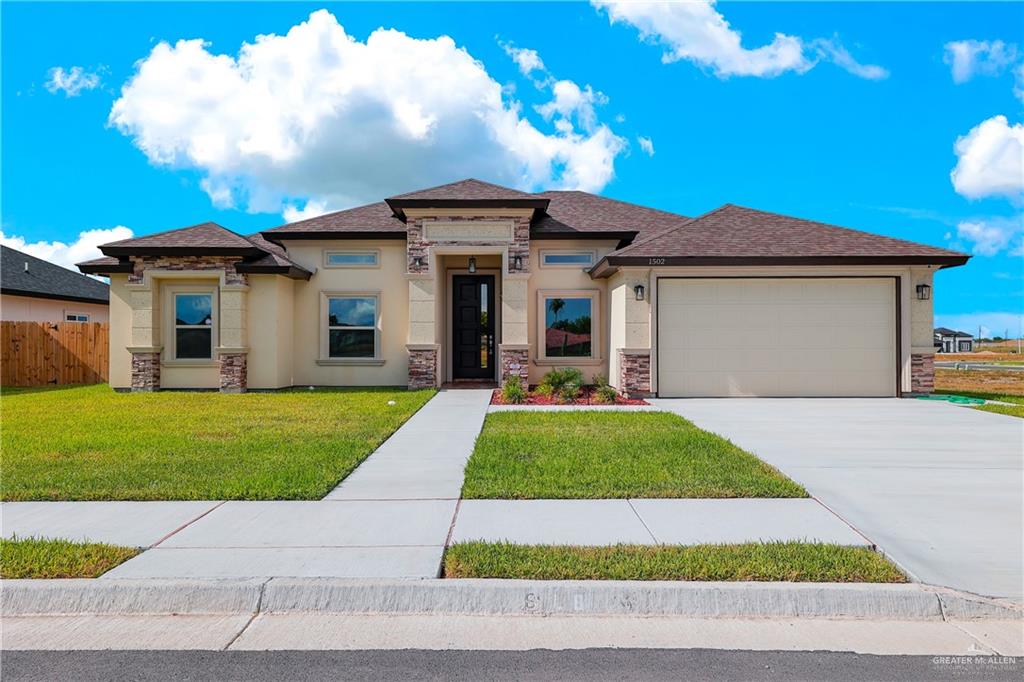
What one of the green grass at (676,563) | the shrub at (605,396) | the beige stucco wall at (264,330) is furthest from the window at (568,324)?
the green grass at (676,563)

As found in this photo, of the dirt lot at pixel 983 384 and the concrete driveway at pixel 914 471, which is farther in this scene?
the dirt lot at pixel 983 384

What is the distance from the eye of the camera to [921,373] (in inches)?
537

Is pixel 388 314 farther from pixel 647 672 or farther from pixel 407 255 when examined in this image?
pixel 647 672

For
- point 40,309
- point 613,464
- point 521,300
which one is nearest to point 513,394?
point 521,300

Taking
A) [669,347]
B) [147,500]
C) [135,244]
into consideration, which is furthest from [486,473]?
[135,244]

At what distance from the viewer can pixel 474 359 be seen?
17.2 metres

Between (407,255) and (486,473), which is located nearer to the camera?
(486,473)

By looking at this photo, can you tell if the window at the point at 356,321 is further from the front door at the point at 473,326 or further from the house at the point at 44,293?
the house at the point at 44,293

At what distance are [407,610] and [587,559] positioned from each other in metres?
1.25

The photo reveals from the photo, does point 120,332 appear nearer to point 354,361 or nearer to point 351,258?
point 354,361

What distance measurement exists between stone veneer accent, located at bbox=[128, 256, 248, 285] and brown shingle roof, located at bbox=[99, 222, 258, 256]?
22 cm

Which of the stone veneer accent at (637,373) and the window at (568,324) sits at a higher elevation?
the window at (568,324)

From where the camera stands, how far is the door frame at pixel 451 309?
16844 millimetres

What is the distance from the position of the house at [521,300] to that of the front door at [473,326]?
0.14 feet
